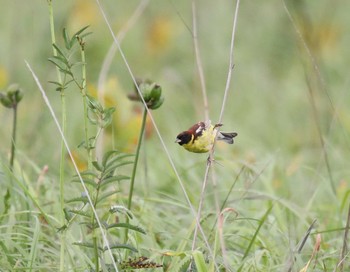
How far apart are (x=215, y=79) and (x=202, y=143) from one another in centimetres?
342

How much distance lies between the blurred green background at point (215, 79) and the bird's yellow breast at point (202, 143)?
1.01 meters

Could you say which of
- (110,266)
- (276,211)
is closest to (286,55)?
(276,211)

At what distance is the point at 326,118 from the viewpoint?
4.39 meters

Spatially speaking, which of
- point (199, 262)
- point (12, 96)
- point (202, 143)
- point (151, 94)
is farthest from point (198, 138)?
point (12, 96)

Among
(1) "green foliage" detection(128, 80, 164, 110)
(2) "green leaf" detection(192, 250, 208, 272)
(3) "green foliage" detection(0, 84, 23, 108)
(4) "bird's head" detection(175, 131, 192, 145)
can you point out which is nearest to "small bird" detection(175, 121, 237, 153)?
(4) "bird's head" detection(175, 131, 192, 145)

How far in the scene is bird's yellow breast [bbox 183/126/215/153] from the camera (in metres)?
1.96

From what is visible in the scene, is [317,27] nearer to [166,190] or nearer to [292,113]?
[292,113]

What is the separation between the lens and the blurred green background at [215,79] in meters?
3.56

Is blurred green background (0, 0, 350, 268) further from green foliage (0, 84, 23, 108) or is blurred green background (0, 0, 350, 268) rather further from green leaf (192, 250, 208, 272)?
green leaf (192, 250, 208, 272)

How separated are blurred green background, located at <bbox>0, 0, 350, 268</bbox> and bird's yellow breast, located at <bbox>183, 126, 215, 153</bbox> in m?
1.01

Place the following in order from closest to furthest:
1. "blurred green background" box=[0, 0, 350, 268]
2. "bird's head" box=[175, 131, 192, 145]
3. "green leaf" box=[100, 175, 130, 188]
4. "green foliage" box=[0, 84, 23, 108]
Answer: "green leaf" box=[100, 175, 130, 188]
"bird's head" box=[175, 131, 192, 145]
"green foliage" box=[0, 84, 23, 108]
"blurred green background" box=[0, 0, 350, 268]

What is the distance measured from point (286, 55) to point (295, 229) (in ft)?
10.1

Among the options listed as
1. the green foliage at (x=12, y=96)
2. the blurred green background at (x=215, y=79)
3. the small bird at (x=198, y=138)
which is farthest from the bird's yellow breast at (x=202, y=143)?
the blurred green background at (x=215, y=79)

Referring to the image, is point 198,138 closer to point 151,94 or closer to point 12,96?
point 151,94
